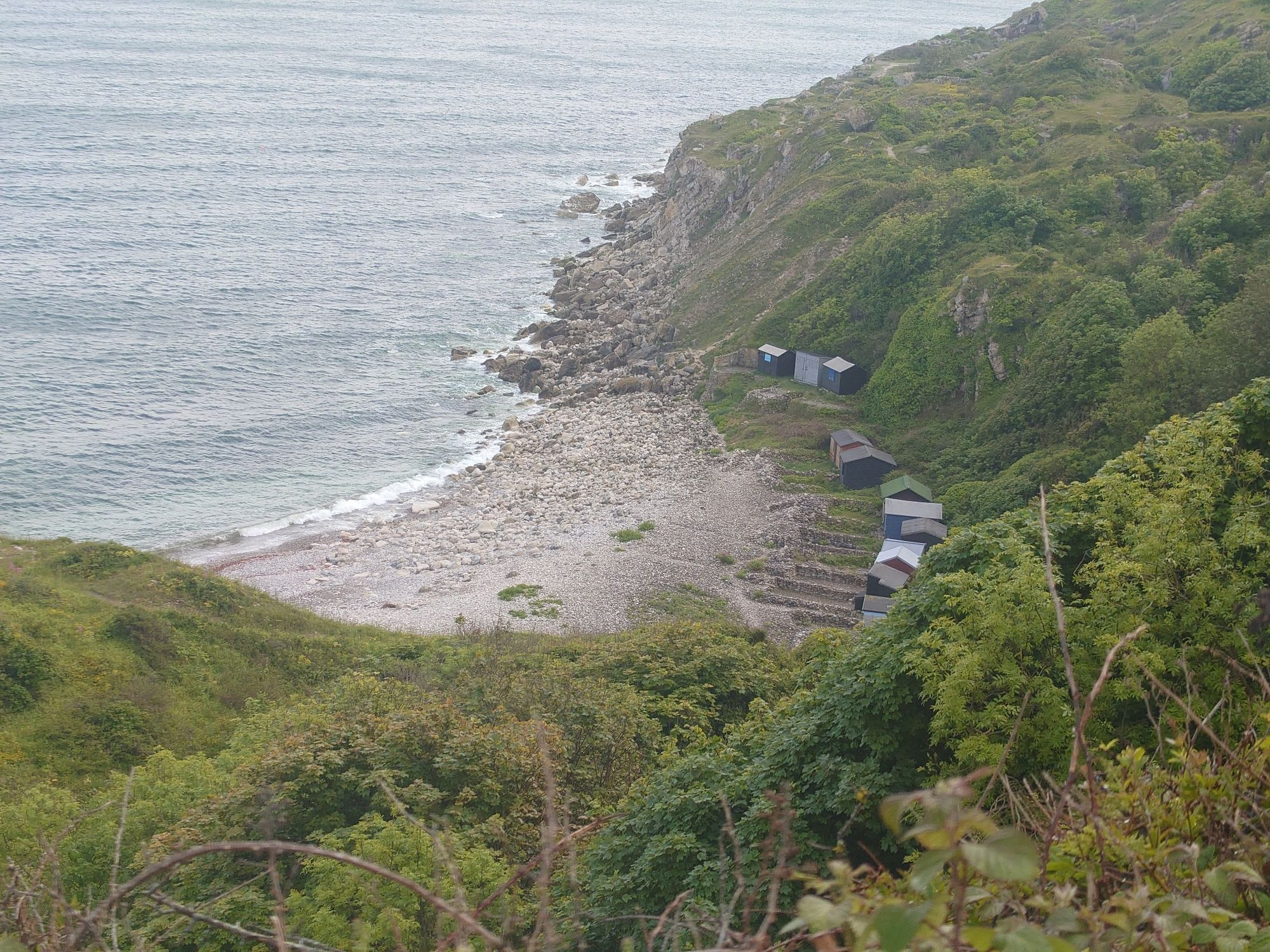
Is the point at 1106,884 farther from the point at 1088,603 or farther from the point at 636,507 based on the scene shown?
the point at 636,507

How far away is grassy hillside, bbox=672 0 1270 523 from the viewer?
35.0 meters

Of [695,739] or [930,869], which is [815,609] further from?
[930,869]

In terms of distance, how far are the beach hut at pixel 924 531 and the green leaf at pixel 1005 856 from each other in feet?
107

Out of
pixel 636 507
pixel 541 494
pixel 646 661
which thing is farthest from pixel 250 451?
pixel 646 661

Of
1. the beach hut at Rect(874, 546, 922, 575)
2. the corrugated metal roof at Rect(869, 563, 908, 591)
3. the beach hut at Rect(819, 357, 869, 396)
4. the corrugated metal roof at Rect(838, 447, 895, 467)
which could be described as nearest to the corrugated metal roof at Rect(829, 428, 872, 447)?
the corrugated metal roof at Rect(838, 447, 895, 467)

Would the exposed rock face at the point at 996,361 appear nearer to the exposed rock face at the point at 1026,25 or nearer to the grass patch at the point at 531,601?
the grass patch at the point at 531,601

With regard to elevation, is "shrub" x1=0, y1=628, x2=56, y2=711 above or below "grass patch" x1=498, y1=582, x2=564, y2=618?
above

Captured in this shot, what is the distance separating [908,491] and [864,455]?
3.60m

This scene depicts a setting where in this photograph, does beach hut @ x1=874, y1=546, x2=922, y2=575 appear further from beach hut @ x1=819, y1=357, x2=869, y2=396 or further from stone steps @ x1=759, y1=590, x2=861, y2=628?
beach hut @ x1=819, y1=357, x2=869, y2=396

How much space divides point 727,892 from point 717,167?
67.5 meters

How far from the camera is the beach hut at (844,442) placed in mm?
41344

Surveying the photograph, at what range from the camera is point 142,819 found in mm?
16328

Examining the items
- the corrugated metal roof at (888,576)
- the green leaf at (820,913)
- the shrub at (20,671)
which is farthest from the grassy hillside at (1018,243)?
the green leaf at (820,913)

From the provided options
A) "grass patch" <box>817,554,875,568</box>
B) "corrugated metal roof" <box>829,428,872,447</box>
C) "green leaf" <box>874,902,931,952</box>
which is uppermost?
"green leaf" <box>874,902,931,952</box>
